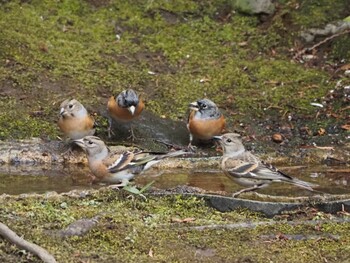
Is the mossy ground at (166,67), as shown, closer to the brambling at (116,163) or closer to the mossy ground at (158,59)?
the mossy ground at (158,59)

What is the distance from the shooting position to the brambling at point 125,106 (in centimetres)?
1088

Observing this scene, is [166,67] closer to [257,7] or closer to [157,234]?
[257,7]

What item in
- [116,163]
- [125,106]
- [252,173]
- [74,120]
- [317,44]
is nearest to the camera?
[116,163]

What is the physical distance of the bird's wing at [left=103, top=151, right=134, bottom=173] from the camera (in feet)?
26.9

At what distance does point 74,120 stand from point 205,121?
6.05 feet

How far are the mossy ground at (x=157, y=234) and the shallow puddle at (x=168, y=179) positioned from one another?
144cm

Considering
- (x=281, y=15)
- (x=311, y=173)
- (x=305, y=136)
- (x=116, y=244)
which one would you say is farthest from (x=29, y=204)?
(x=281, y=15)

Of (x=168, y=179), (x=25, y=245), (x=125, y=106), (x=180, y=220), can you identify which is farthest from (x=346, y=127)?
(x=25, y=245)

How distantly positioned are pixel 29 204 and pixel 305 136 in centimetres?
558

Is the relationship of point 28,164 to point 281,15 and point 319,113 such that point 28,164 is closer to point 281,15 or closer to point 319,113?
point 319,113

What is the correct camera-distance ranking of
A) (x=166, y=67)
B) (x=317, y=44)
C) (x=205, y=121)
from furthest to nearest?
(x=317, y=44), (x=166, y=67), (x=205, y=121)

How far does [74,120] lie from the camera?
10.4m

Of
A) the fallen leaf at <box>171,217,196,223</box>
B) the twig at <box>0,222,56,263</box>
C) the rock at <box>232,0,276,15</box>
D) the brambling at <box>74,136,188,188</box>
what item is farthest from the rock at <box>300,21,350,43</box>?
the twig at <box>0,222,56,263</box>

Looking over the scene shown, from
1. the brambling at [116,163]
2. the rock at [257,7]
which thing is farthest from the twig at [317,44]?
the brambling at [116,163]
